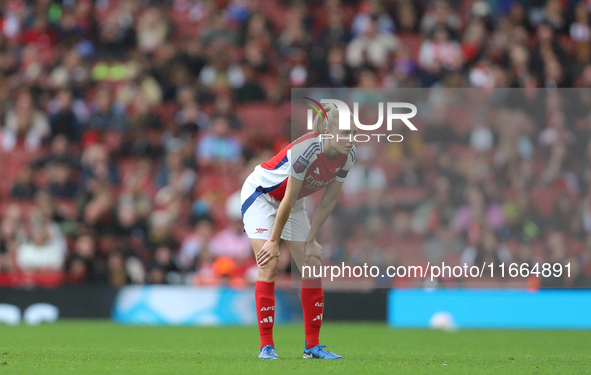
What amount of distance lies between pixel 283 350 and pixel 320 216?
163 cm

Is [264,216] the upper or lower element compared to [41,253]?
upper

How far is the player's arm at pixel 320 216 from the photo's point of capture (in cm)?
645

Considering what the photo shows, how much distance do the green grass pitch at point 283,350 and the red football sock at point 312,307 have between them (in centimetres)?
22

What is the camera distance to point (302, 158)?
20.1ft

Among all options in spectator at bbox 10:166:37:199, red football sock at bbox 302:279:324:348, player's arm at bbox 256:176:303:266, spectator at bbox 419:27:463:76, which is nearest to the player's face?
player's arm at bbox 256:176:303:266

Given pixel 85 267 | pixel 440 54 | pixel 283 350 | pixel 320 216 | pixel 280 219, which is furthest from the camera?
pixel 440 54

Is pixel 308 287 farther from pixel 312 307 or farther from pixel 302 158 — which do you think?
pixel 302 158

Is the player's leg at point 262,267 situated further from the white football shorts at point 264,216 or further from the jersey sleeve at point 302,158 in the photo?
the jersey sleeve at point 302,158

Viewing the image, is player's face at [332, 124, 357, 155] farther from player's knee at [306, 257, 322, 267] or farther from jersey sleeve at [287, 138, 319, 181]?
player's knee at [306, 257, 322, 267]

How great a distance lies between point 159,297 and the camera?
39.0 ft

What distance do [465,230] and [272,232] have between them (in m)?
5.42

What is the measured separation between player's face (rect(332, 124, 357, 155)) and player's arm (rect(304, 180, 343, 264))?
15.3 inches

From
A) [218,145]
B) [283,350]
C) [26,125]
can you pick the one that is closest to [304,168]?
[283,350]

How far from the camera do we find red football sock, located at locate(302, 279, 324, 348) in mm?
6418
